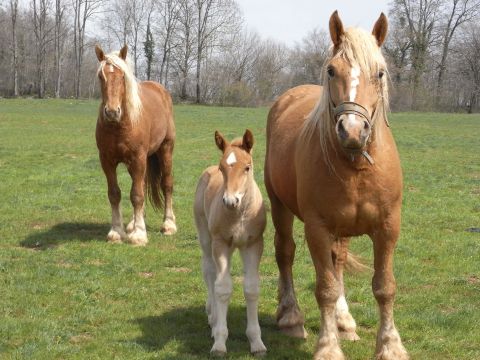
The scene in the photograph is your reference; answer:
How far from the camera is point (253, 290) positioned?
14.6 ft

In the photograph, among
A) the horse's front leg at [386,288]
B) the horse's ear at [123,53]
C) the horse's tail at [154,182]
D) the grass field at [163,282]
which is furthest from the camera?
the horse's tail at [154,182]

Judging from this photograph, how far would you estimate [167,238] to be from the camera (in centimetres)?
848

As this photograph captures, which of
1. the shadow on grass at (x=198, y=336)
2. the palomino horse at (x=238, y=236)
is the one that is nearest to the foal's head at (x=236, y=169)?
the palomino horse at (x=238, y=236)

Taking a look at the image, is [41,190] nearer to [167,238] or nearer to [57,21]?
[167,238]

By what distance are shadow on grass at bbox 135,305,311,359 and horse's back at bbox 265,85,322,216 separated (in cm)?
105

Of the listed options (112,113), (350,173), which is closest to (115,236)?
(112,113)

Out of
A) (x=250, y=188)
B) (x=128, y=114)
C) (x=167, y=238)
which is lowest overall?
(x=167, y=238)

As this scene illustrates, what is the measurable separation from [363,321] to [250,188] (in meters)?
1.69

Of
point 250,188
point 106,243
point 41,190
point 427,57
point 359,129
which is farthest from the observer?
point 427,57

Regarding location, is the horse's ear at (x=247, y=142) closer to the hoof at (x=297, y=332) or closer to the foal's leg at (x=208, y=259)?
the foal's leg at (x=208, y=259)

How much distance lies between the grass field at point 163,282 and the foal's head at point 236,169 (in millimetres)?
1240

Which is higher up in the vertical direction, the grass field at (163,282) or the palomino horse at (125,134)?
the palomino horse at (125,134)

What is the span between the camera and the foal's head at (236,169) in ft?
13.3

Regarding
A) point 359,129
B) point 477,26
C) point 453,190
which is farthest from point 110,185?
point 477,26
